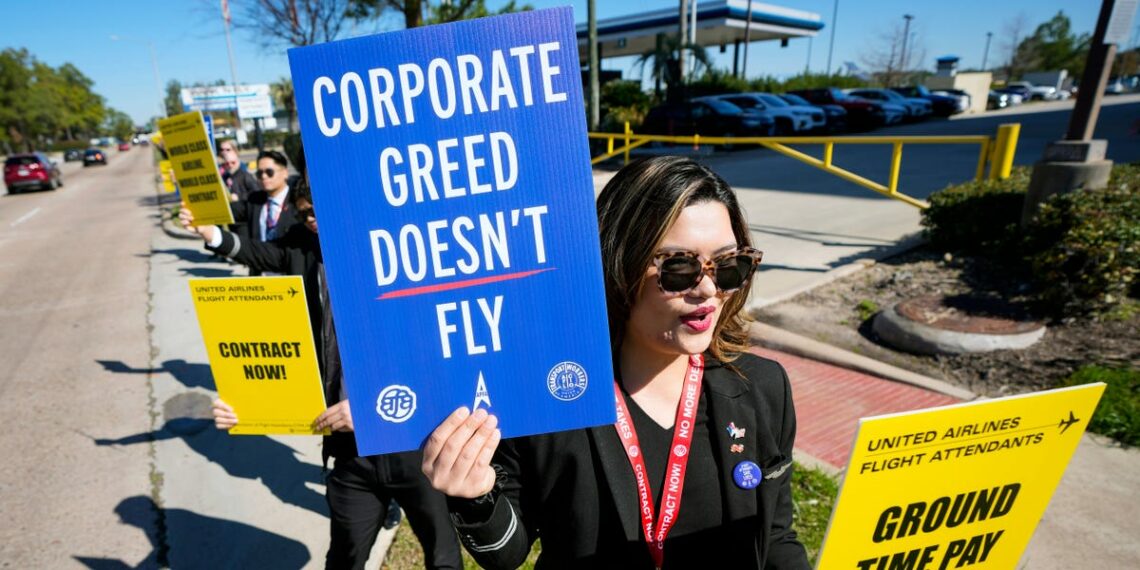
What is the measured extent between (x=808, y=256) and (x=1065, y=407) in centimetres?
677

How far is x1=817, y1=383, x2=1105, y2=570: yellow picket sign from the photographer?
124cm

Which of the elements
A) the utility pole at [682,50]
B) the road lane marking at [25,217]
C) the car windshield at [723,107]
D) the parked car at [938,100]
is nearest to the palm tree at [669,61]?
the utility pole at [682,50]

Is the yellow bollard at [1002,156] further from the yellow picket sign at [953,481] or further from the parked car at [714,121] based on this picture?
the parked car at [714,121]

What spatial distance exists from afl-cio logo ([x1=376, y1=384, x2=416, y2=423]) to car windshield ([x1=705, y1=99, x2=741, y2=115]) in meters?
19.8

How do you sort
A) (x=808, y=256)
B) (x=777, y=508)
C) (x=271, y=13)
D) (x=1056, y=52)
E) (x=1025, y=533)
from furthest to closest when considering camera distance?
(x=1056, y=52) → (x=271, y=13) → (x=808, y=256) → (x=777, y=508) → (x=1025, y=533)

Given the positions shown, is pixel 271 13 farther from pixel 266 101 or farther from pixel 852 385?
pixel 852 385

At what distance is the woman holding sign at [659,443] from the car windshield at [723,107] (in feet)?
63.4

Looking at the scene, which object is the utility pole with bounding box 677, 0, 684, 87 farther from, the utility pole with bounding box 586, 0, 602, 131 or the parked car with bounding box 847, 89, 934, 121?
the parked car with bounding box 847, 89, 934, 121

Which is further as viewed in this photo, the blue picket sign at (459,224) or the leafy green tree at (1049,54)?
the leafy green tree at (1049,54)

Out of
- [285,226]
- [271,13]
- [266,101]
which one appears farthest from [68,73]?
[285,226]

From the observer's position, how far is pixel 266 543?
10.9ft

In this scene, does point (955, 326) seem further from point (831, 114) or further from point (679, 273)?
point (831, 114)

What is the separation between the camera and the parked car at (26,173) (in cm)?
2409

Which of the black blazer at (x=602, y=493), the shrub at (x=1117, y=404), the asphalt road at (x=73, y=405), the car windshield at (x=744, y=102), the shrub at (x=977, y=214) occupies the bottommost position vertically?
the asphalt road at (x=73, y=405)
